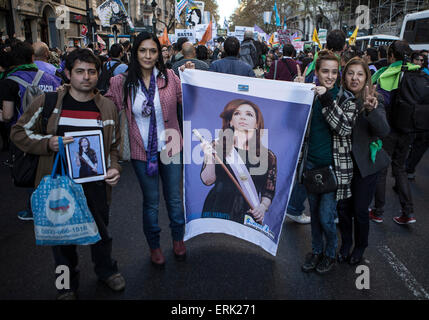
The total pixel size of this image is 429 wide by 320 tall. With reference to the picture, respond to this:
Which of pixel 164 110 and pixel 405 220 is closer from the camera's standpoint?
pixel 164 110

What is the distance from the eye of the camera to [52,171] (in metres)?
2.33

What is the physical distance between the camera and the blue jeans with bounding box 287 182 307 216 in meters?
4.03

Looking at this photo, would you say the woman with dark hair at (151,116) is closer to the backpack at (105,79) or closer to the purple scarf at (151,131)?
the purple scarf at (151,131)

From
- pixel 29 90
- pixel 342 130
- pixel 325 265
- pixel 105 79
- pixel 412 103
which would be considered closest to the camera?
pixel 342 130

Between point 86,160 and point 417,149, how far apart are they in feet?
16.4

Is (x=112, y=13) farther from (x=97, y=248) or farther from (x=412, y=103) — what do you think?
(x=97, y=248)

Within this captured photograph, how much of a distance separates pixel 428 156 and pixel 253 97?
574cm

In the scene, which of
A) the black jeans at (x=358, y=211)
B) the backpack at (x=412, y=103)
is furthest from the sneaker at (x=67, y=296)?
the backpack at (x=412, y=103)

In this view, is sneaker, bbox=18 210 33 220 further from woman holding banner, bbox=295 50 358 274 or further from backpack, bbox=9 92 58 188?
woman holding banner, bbox=295 50 358 274

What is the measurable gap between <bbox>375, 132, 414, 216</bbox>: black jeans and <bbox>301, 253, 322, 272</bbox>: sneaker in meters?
1.43

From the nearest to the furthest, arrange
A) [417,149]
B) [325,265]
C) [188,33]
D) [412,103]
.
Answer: [325,265] → [412,103] → [417,149] → [188,33]

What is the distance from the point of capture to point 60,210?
231cm

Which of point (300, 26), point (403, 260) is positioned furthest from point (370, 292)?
point (300, 26)

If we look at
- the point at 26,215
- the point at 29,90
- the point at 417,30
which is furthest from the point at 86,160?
the point at 417,30
